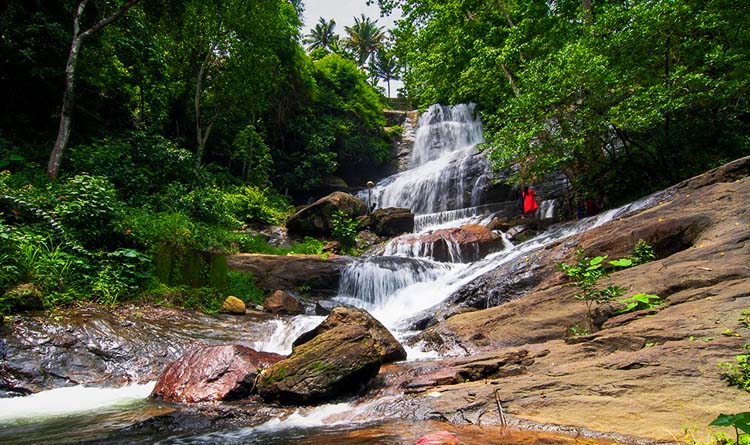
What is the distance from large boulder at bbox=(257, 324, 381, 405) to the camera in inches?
179

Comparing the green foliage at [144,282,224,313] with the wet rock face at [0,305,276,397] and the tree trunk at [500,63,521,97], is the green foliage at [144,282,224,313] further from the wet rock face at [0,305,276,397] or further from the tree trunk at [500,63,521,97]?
the tree trunk at [500,63,521,97]

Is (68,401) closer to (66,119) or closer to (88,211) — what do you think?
(88,211)

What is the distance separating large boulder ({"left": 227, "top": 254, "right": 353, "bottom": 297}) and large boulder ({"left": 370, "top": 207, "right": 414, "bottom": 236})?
506 cm

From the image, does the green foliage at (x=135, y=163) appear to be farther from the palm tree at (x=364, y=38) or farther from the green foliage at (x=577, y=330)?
the palm tree at (x=364, y=38)

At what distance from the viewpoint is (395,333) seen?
8102 mm

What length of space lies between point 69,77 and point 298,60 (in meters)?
13.3

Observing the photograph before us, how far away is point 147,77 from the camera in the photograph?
50.6ft

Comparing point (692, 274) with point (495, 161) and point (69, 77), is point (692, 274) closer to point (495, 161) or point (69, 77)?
point (495, 161)

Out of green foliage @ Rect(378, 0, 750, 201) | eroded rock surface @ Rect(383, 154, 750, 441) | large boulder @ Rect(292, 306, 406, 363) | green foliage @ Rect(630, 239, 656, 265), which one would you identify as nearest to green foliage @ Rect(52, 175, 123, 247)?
large boulder @ Rect(292, 306, 406, 363)

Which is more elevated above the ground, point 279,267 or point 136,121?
point 136,121

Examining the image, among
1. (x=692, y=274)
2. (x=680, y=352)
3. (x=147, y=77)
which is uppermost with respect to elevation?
(x=147, y=77)

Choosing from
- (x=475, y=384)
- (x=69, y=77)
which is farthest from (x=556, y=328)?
(x=69, y=77)

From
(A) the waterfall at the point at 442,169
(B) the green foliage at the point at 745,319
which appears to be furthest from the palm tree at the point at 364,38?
(B) the green foliage at the point at 745,319

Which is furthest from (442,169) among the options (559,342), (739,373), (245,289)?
(739,373)
